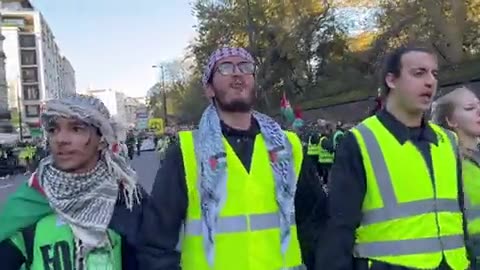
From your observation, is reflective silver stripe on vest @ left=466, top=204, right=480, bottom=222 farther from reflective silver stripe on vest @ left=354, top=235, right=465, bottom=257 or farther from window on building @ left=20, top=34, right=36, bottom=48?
window on building @ left=20, top=34, right=36, bottom=48

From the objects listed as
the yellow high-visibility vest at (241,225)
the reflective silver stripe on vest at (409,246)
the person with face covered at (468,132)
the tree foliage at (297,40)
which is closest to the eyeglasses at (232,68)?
the yellow high-visibility vest at (241,225)

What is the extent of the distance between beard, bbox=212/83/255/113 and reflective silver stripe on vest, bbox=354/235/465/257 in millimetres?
889

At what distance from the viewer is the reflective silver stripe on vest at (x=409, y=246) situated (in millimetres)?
3447

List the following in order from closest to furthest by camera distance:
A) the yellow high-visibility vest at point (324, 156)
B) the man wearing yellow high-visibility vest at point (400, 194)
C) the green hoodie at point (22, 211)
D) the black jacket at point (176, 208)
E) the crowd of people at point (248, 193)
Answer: the green hoodie at point (22, 211), the crowd of people at point (248, 193), the black jacket at point (176, 208), the man wearing yellow high-visibility vest at point (400, 194), the yellow high-visibility vest at point (324, 156)

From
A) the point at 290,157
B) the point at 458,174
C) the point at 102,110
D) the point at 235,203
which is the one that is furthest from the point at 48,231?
the point at 458,174

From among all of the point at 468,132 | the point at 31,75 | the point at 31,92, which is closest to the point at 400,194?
the point at 468,132

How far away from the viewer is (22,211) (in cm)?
309

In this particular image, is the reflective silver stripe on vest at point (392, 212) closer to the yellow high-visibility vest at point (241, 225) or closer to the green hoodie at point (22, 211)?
the yellow high-visibility vest at point (241, 225)

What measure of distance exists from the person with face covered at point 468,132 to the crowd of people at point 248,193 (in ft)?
1.88

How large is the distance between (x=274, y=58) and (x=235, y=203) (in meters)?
48.0

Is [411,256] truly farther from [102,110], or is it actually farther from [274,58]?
[274,58]

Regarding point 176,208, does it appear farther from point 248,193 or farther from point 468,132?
point 468,132

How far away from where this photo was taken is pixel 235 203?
347cm

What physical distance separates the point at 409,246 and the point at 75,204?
1542 mm
